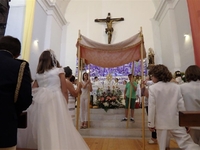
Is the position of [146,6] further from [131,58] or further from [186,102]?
[186,102]

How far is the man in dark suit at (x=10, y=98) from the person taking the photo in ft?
3.26

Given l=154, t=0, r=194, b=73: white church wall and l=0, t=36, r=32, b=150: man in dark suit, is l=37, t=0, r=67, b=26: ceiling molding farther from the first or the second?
l=0, t=36, r=32, b=150: man in dark suit

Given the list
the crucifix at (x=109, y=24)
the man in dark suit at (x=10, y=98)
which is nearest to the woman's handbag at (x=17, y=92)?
the man in dark suit at (x=10, y=98)

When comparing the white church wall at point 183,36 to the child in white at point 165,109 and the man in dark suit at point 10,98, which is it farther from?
the man in dark suit at point 10,98

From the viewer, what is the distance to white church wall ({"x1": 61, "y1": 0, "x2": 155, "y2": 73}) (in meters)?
7.95

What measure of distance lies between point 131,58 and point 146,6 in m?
6.15

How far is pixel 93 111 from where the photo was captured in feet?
16.2

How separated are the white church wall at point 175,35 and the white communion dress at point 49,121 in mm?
4247

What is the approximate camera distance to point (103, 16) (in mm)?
8422

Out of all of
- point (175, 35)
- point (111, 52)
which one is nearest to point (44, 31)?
point (111, 52)

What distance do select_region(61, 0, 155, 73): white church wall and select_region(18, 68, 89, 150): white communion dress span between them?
5.83 m

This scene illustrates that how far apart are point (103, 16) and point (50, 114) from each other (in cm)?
759

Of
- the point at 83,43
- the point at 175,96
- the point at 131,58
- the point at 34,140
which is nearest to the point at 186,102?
Answer: the point at 175,96

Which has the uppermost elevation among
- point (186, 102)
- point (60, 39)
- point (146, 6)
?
point (146, 6)
